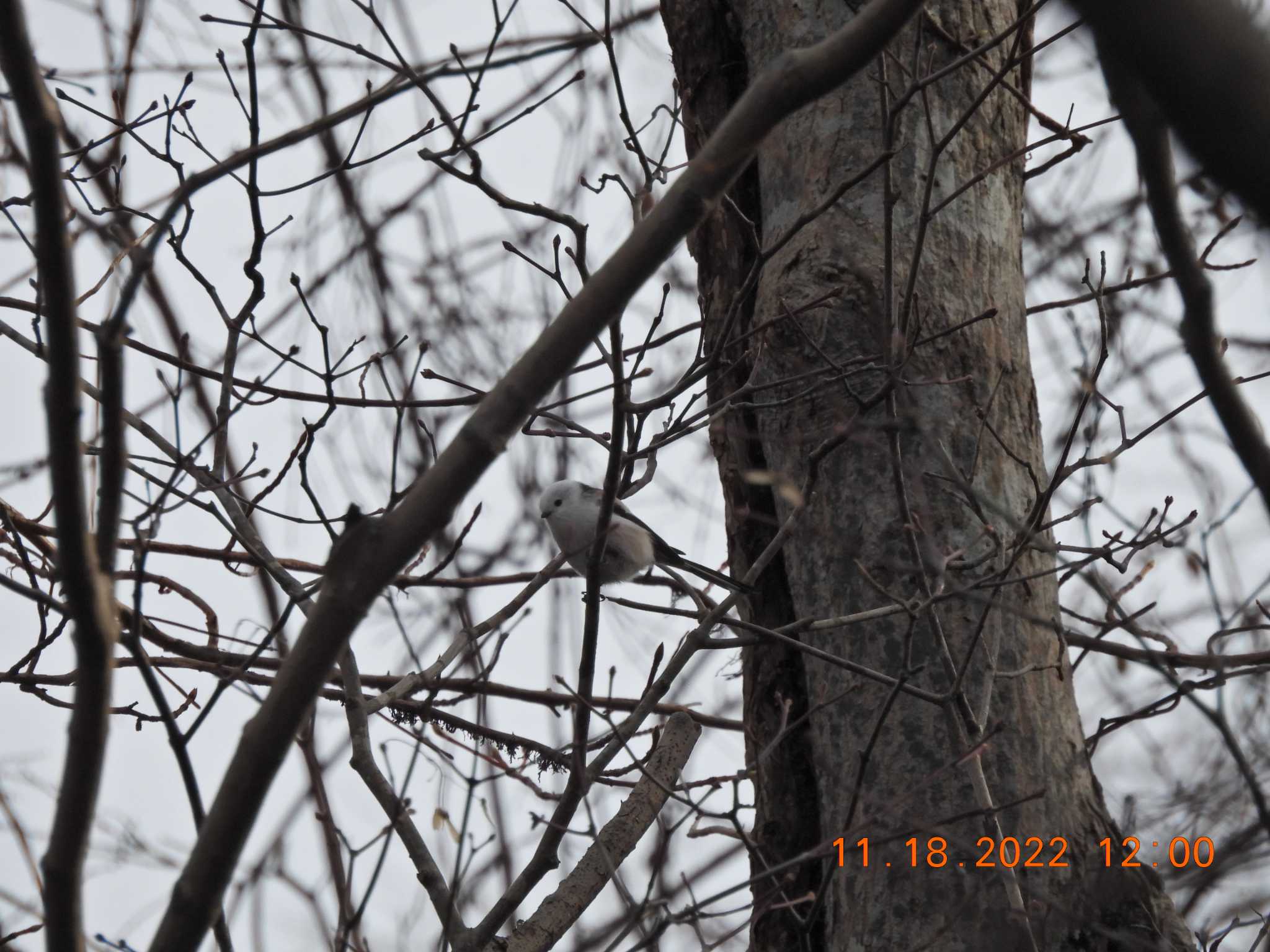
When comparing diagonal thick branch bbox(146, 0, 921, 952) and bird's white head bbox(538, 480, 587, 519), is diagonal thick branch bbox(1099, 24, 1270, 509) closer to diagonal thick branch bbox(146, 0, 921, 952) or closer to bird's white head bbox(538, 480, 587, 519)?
diagonal thick branch bbox(146, 0, 921, 952)

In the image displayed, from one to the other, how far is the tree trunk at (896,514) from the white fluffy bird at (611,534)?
0.79 metres

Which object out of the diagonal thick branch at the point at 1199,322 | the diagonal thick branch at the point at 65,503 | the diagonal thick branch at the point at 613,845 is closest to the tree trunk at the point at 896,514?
the diagonal thick branch at the point at 613,845

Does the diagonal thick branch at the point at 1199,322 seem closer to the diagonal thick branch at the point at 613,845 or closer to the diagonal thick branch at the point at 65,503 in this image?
the diagonal thick branch at the point at 65,503

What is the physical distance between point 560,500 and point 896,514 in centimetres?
188

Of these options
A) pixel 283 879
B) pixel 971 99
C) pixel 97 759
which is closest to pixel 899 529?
pixel 971 99

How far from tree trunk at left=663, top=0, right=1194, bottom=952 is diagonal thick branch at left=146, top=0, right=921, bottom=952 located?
69 cm

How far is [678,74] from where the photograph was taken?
3.88m

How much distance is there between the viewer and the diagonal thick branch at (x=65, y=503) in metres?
1.36

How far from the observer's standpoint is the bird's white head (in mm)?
4633

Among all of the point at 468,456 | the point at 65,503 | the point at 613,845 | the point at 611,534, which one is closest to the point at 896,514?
the point at 613,845

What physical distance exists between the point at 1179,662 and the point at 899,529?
91 cm

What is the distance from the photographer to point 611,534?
4258 mm

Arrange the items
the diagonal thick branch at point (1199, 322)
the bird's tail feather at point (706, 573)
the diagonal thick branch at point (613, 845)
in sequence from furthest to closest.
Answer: the bird's tail feather at point (706, 573), the diagonal thick branch at point (613, 845), the diagonal thick branch at point (1199, 322)
